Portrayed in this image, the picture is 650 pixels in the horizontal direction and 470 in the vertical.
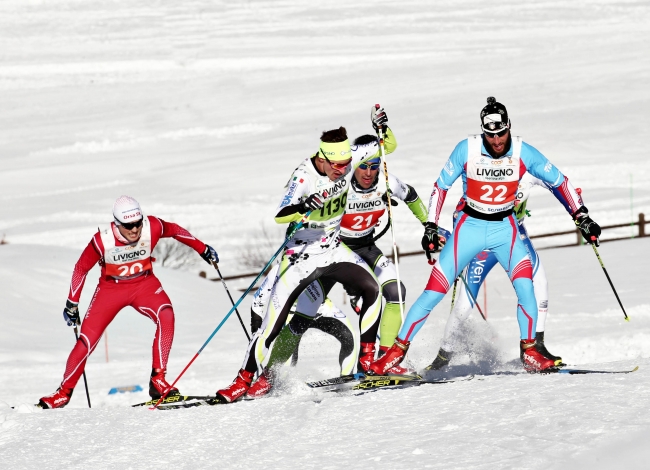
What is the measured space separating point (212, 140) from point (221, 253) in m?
15.9

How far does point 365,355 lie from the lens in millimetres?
9227

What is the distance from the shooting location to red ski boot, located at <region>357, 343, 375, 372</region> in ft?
30.1

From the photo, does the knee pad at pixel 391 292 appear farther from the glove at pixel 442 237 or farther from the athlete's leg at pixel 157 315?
the athlete's leg at pixel 157 315

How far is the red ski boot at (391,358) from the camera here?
8.46 metres

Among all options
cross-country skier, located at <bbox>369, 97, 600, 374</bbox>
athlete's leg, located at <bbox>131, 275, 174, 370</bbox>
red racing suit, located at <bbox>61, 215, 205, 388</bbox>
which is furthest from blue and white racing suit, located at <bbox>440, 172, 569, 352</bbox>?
athlete's leg, located at <bbox>131, 275, 174, 370</bbox>

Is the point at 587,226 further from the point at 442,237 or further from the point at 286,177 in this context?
the point at 286,177

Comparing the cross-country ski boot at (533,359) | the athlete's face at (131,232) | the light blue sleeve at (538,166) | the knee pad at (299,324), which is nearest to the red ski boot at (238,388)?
the knee pad at (299,324)

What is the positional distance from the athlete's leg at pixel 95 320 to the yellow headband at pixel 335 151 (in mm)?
2228

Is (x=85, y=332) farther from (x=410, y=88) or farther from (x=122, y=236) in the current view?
(x=410, y=88)

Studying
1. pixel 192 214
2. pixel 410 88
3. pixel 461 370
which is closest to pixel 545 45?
pixel 410 88

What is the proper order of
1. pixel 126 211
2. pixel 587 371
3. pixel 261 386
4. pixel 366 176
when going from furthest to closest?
1. pixel 366 176
2. pixel 126 211
3. pixel 261 386
4. pixel 587 371

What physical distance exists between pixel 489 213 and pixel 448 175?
44cm

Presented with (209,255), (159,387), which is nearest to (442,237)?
(209,255)

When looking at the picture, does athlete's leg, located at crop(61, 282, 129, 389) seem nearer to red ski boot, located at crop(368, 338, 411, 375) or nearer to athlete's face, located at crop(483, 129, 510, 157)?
Answer: red ski boot, located at crop(368, 338, 411, 375)
